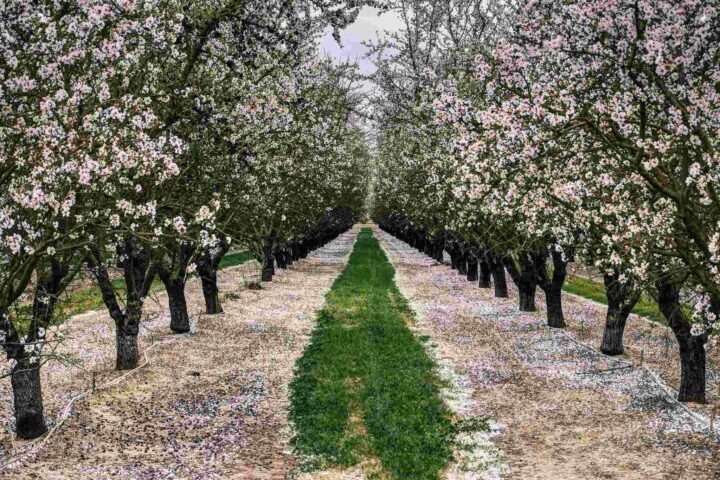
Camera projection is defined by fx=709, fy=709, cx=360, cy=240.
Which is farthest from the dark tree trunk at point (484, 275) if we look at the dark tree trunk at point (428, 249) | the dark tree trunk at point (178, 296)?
the dark tree trunk at point (428, 249)

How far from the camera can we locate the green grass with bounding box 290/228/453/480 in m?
13.3

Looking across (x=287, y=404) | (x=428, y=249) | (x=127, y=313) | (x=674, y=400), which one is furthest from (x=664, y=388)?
(x=428, y=249)

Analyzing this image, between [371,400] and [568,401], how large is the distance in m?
4.74

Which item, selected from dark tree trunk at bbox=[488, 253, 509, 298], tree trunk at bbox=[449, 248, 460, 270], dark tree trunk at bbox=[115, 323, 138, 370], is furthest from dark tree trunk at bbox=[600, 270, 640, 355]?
tree trunk at bbox=[449, 248, 460, 270]

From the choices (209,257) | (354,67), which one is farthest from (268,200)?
(354,67)

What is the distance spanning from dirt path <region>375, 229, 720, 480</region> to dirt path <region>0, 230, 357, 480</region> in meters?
4.78

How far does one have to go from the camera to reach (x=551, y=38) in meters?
12.1

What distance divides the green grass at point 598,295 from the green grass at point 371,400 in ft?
33.2

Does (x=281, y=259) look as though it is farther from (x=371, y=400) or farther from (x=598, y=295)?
(x=371, y=400)

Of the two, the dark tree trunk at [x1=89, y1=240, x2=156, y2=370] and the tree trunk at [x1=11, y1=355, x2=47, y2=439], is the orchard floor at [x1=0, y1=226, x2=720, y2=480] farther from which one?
the dark tree trunk at [x1=89, y1=240, x2=156, y2=370]

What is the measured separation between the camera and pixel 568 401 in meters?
17.0

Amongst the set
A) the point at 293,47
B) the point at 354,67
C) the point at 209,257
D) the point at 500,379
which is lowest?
the point at 500,379

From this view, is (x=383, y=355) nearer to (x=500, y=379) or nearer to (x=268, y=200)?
(x=500, y=379)

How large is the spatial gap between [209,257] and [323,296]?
9305 millimetres
